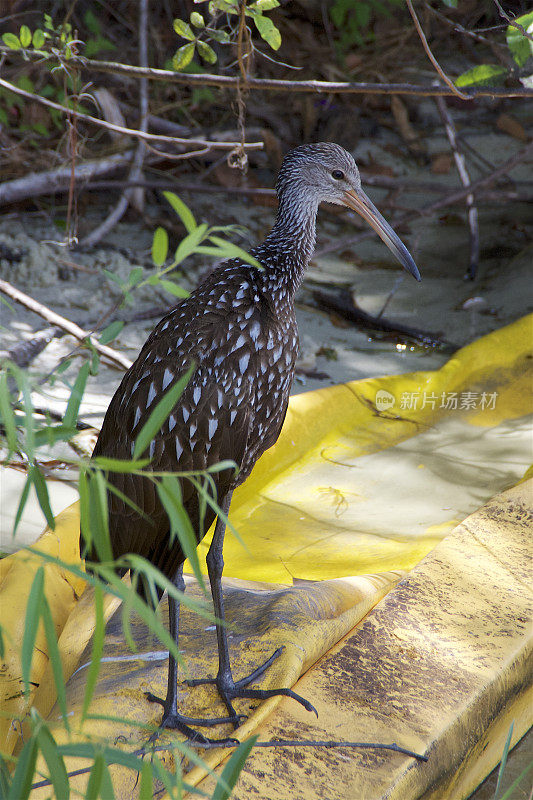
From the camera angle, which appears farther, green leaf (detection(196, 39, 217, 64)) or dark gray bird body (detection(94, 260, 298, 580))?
green leaf (detection(196, 39, 217, 64))

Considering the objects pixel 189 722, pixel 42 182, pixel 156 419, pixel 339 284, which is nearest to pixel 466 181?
pixel 339 284

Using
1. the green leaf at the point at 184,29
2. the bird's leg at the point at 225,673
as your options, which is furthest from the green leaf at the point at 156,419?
the green leaf at the point at 184,29

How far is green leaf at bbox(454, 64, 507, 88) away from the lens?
9.42 feet

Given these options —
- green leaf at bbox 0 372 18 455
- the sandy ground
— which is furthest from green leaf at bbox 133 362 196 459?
the sandy ground

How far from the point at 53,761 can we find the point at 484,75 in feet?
8.89

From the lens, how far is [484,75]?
9.49 ft

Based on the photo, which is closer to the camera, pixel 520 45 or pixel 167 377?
pixel 167 377

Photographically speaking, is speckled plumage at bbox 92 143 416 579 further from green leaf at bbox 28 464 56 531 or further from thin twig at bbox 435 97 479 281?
thin twig at bbox 435 97 479 281

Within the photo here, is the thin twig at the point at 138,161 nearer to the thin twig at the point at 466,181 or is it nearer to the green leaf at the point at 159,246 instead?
the thin twig at the point at 466,181

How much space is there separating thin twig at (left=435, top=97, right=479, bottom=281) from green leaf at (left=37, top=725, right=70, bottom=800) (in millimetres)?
4861

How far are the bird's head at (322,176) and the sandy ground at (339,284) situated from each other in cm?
178

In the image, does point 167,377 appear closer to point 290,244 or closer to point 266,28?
point 290,244

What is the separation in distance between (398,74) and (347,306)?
2.88 m

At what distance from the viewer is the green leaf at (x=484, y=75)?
9.42 feet
